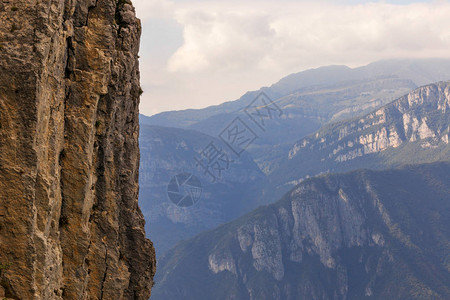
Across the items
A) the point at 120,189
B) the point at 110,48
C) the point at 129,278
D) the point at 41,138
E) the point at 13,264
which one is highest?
the point at 110,48

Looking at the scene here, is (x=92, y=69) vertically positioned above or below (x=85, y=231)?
above

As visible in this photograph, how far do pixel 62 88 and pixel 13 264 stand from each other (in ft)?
22.9

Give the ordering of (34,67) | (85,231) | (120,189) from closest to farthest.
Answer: (34,67)
(85,231)
(120,189)

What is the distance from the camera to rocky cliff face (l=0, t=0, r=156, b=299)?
24250 mm

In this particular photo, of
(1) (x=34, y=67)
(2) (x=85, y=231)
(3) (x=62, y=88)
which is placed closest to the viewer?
(1) (x=34, y=67)

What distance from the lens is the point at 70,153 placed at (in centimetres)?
2791

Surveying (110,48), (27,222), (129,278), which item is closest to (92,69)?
(110,48)

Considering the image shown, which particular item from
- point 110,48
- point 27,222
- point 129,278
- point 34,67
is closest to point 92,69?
point 110,48

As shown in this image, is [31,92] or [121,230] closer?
[31,92]

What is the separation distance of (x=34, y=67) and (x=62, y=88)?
3.05m

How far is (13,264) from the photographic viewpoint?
967 inches

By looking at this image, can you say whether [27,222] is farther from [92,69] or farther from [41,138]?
[92,69]

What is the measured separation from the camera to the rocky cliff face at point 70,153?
2425cm

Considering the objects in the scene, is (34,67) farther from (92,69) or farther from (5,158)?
(92,69)
